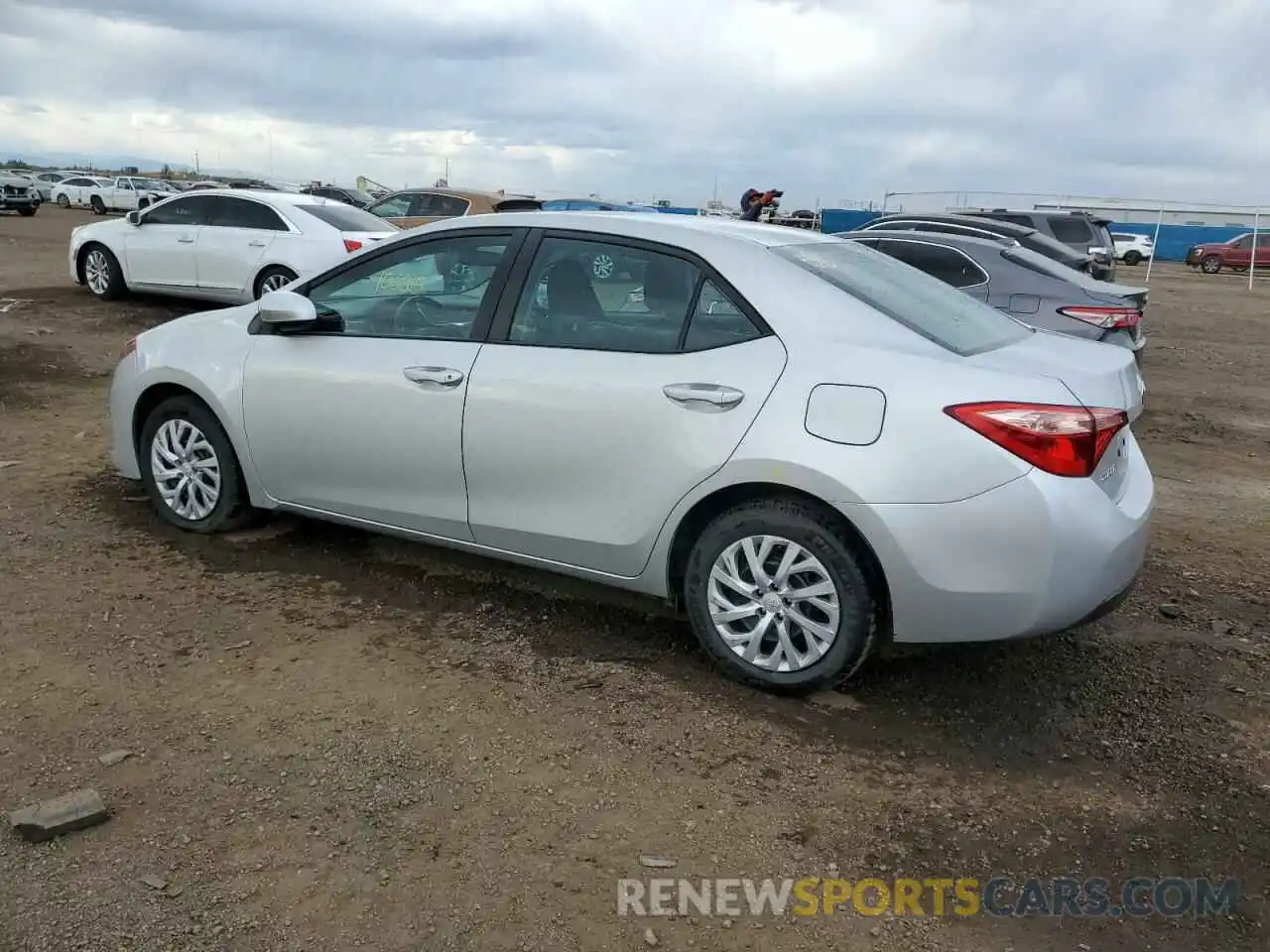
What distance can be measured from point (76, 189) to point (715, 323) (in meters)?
52.0

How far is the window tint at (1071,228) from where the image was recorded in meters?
19.0

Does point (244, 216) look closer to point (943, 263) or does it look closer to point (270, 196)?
point (270, 196)

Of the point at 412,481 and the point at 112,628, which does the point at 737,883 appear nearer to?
the point at 412,481

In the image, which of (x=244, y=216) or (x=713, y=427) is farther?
(x=244, y=216)

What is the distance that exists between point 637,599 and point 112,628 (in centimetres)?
209

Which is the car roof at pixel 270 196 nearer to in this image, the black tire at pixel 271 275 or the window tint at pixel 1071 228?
the black tire at pixel 271 275

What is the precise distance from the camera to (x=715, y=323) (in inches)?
148

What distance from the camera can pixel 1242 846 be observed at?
117 inches

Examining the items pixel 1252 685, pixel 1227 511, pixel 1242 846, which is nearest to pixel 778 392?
pixel 1242 846

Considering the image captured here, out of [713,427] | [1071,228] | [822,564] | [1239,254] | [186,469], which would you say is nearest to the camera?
[822,564]

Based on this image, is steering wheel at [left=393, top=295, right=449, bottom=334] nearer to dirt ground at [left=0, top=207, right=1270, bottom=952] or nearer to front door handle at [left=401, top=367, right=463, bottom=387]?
front door handle at [left=401, top=367, right=463, bottom=387]

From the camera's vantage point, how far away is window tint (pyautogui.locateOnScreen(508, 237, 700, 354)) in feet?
12.7

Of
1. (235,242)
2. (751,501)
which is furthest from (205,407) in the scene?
(235,242)

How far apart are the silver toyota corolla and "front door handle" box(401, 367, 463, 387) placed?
0.04 feet
